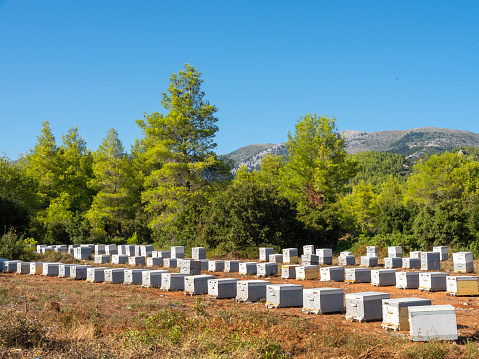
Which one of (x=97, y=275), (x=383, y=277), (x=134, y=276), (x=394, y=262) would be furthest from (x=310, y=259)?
(x=97, y=275)

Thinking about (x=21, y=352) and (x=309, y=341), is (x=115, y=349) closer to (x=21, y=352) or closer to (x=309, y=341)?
(x=21, y=352)

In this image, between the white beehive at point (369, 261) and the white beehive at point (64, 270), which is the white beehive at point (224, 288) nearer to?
the white beehive at point (64, 270)

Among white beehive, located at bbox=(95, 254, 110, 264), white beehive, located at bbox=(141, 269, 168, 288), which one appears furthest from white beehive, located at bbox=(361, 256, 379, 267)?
white beehive, located at bbox=(95, 254, 110, 264)

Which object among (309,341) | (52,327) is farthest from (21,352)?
(309,341)

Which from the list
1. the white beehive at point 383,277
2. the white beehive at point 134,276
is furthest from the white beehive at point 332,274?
the white beehive at point 134,276

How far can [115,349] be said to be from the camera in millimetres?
8969

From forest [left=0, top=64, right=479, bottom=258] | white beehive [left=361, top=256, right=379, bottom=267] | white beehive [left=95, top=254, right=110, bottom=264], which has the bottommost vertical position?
white beehive [left=361, top=256, right=379, bottom=267]

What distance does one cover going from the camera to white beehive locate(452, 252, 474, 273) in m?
23.3

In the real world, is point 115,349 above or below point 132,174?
below

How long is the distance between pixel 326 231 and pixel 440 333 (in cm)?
3024

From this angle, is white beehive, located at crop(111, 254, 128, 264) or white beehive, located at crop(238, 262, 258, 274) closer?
white beehive, located at crop(238, 262, 258, 274)

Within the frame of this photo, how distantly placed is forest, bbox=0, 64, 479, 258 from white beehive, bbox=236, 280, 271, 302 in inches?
719

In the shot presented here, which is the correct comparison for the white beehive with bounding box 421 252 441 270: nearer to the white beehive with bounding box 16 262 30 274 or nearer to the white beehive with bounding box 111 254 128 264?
the white beehive with bounding box 111 254 128 264

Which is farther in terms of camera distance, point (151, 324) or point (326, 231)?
point (326, 231)
